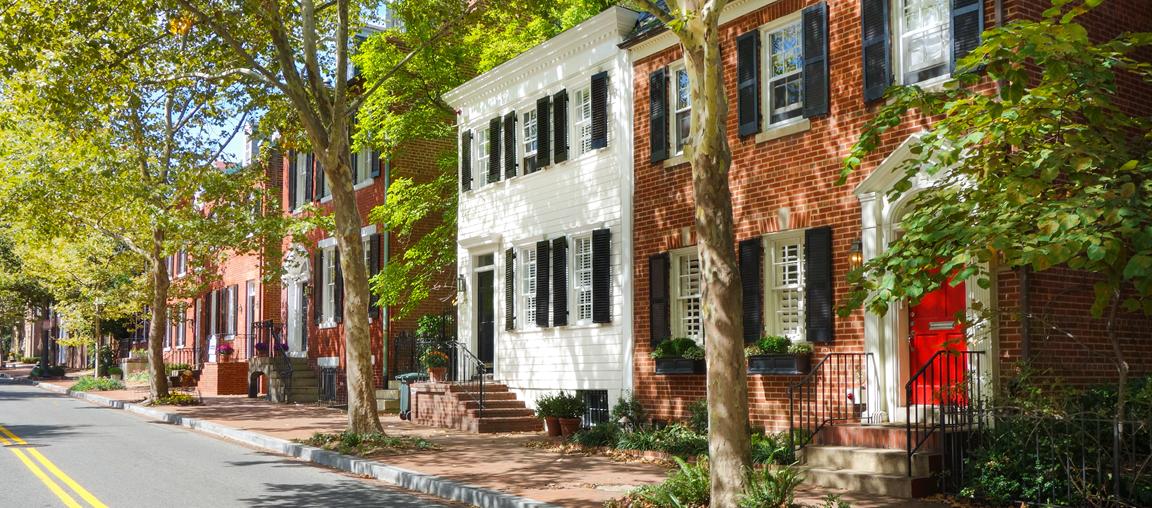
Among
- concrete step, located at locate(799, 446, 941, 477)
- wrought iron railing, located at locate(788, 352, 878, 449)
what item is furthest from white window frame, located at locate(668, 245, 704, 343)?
concrete step, located at locate(799, 446, 941, 477)

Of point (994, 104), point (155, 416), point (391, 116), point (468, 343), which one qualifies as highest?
point (391, 116)

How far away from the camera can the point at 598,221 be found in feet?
60.9

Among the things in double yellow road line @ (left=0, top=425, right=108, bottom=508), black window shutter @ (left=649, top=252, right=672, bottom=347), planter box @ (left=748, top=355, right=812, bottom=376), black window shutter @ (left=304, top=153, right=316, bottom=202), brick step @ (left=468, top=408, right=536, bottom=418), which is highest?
black window shutter @ (left=304, top=153, right=316, bottom=202)

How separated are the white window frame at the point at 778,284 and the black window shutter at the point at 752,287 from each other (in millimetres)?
99

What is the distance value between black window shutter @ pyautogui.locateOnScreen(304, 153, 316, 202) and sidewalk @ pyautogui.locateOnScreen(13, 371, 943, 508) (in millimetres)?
9918

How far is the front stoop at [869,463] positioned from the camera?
10977 millimetres

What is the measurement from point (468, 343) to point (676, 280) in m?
7.20

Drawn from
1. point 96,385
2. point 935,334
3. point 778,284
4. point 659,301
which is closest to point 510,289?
point 659,301

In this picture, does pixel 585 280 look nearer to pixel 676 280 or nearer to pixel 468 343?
pixel 676 280

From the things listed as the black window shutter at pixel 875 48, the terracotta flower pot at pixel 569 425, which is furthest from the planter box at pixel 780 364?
the terracotta flower pot at pixel 569 425

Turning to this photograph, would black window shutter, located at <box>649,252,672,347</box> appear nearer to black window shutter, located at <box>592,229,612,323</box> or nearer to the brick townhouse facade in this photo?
the brick townhouse facade

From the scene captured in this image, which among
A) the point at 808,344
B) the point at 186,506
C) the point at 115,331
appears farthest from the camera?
the point at 115,331

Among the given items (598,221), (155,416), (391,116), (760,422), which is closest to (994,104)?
(760,422)

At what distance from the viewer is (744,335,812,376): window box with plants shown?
13961mm
